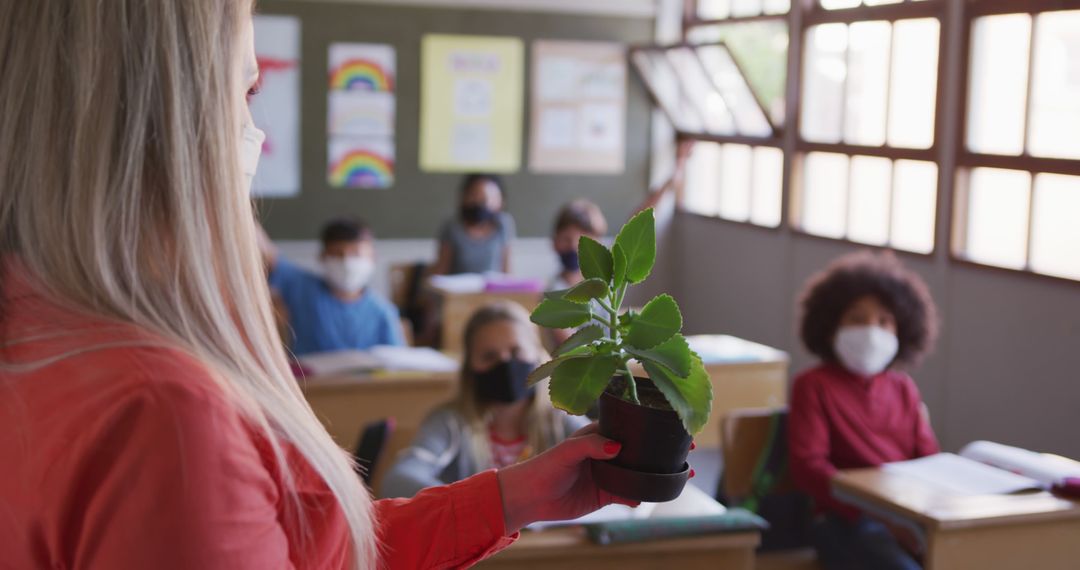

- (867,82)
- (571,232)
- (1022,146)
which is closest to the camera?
(1022,146)

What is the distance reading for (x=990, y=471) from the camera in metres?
2.92

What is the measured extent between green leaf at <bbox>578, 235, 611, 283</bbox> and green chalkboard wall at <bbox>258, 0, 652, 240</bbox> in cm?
590

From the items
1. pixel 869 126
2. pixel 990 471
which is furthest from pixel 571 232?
pixel 990 471

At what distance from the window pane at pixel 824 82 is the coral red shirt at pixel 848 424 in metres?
2.86

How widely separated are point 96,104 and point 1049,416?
4.46 meters

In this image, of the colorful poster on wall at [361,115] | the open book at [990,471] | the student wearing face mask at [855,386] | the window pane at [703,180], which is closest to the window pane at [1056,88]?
the student wearing face mask at [855,386]

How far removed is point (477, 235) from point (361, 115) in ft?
3.83

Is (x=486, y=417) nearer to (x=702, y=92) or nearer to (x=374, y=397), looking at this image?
(x=374, y=397)

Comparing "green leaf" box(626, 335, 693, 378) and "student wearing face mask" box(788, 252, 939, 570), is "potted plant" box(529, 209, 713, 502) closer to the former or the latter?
"green leaf" box(626, 335, 693, 378)

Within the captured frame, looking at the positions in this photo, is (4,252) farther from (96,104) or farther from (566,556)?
(566,556)

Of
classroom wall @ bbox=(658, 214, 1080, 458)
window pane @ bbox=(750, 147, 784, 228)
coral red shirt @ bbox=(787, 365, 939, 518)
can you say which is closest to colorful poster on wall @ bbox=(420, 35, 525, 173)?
window pane @ bbox=(750, 147, 784, 228)

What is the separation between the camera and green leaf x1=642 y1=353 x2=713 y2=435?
106 cm

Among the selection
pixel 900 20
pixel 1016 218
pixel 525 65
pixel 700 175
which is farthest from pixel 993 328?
pixel 525 65

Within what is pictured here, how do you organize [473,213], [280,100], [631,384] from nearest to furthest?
[631,384] → [473,213] → [280,100]
